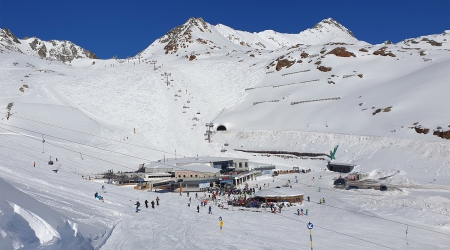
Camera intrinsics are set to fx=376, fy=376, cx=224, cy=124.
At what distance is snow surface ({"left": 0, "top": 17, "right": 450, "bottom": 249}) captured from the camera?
Answer: 63.8 feet

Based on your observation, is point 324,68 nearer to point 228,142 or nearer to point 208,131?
point 228,142

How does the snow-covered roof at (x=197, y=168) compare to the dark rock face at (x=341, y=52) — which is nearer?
the snow-covered roof at (x=197, y=168)

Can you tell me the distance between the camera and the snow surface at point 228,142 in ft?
63.8

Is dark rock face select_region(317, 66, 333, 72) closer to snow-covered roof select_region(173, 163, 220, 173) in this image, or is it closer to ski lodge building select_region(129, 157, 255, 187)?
ski lodge building select_region(129, 157, 255, 187)

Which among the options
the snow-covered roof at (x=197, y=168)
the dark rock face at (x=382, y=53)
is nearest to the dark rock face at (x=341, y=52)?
the dark rock face at (x=382, y=53)

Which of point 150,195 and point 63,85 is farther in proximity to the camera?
point 63,85

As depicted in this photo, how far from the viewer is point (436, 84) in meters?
59.2

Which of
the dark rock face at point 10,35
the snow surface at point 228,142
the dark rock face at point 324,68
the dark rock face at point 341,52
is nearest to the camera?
the snow surface at point 228,142

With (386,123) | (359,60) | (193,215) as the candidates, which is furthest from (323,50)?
(193,215)

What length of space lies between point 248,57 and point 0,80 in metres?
65.2

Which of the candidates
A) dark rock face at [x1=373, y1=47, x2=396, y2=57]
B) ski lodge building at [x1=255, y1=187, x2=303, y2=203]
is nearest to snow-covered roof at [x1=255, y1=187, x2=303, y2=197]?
ski lodge building at [x1=255, y1=187, x2=303, y2=203]

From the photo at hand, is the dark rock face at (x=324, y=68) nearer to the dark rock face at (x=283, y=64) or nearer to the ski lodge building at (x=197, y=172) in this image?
the dark rock face at (x=283, y=64)

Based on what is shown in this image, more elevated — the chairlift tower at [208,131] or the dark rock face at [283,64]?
the dark rock face at [283,64]

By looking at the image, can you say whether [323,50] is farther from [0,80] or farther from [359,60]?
[0,80]
